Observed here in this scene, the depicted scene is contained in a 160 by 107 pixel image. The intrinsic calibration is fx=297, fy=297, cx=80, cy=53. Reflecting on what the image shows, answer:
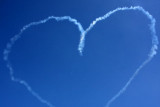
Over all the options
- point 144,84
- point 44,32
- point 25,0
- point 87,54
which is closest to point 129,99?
point 144,84

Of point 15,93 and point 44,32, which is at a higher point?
point 44,32

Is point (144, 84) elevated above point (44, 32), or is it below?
below

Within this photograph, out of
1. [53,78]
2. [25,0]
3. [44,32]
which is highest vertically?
[25,0]

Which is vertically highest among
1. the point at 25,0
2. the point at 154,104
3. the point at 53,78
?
the point at 25,0

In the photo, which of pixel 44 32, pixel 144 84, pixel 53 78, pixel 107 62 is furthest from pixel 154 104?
pixel 44 32

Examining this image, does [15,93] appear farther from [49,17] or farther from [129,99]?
[129,99]

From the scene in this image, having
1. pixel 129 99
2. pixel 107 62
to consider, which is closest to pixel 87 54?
pixel 107 62

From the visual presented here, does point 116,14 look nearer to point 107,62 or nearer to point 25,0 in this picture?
point 107,62
